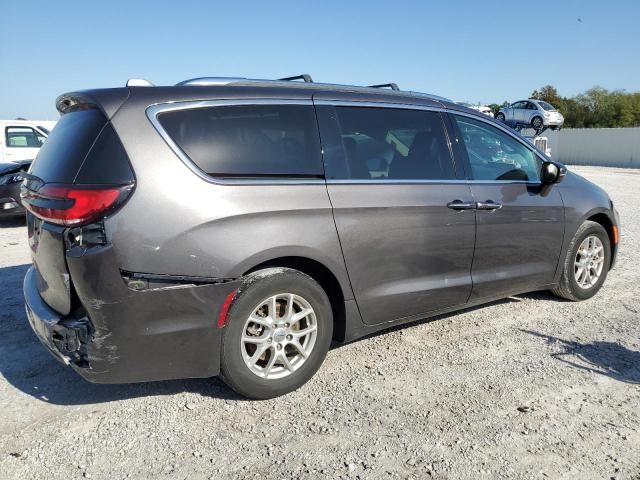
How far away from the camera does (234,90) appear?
10.6 ft

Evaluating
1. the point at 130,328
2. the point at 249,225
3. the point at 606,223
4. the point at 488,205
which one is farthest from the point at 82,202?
the point at 606,223

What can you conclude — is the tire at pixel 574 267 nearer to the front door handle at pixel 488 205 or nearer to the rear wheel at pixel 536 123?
the front door handle at pixel 488 205

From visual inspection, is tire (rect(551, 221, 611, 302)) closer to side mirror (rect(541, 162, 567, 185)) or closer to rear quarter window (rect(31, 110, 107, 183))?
side mirror (rect(541, 162, 567, 185))

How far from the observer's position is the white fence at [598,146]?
111 ft

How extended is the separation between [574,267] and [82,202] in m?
4.28

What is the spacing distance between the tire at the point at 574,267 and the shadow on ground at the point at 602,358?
0.96 meters

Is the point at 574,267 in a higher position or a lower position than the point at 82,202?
lower

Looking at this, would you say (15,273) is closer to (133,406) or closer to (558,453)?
(133,406)

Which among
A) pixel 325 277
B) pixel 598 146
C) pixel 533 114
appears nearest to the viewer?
pixel 325 277

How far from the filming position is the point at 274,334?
10.6 feet

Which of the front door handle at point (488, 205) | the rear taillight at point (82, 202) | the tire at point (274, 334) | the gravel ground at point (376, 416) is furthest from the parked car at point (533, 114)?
the rear taillight at point (82, 202)

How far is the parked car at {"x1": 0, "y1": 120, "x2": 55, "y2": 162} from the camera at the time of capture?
1391cm

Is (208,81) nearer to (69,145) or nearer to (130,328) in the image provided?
(69,145)

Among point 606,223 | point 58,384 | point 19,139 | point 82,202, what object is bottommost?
point 58,384
